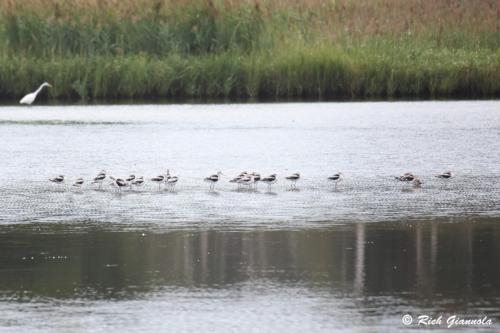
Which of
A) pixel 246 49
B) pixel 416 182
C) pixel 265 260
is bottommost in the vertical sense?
pixel 265 260

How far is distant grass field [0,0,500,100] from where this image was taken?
26047 millimetres

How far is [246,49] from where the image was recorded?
27.8 meters

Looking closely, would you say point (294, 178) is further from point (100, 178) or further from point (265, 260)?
point (265, 260)

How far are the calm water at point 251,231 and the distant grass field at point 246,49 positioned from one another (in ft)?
14.4

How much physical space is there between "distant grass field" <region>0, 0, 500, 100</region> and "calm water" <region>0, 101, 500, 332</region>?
173 inches

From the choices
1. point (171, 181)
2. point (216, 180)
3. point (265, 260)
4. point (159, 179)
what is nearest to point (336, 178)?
point (216, 180)

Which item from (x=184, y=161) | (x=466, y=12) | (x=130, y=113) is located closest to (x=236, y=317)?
(x=184, y=161)

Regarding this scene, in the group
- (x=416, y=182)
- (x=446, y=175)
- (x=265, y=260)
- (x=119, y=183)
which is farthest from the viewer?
(x=446, y=175)

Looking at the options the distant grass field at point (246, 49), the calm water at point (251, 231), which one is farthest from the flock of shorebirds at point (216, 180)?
the distant grass field at point (246, 49)

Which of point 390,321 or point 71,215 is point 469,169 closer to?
point 71,215

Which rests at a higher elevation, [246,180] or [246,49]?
[246,49]

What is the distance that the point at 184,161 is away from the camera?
17.8 m

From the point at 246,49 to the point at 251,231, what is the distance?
16.2 m

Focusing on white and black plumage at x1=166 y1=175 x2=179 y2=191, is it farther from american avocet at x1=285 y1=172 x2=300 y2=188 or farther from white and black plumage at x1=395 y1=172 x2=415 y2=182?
white and black plumage at x1=395 y1=172 x2=415 y2=182
